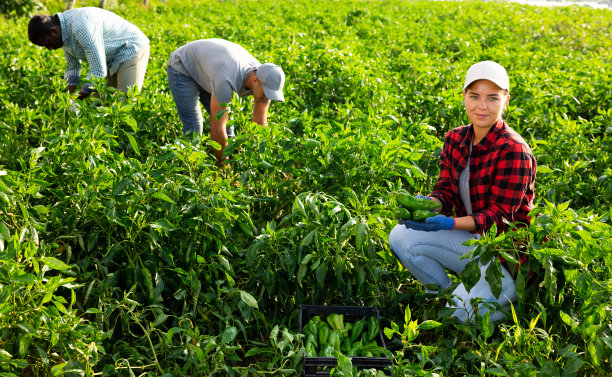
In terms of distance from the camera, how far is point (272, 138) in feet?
12.3

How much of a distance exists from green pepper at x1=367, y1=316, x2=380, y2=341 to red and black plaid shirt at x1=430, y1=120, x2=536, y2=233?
68 centimetres

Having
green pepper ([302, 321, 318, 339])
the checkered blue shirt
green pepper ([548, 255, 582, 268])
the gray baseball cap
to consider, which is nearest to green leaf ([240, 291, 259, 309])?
green pepper ([302, 321, 318, 339])

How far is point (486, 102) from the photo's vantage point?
9.45 feet

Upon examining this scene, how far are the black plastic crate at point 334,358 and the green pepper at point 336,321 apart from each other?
0.09 metres

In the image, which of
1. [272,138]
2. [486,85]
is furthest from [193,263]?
[486,85]

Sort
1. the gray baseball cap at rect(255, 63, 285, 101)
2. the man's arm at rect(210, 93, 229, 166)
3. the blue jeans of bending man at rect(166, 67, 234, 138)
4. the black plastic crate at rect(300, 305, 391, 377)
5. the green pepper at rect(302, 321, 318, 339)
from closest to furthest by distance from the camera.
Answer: the black plastic crate at rect(300, 305, 391, 377), the green pepper at rect(302, 321, 318, 339), the gray baseball cap at rect(255, 63, 285, 101), the man's arm at rect(210, 93, 229, 166), the blue jeans of bending man at rect(166, 67, 234, 138)

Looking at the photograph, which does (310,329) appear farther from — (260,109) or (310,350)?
(260,109)

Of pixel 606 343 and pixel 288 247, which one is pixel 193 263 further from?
pixel 606 343

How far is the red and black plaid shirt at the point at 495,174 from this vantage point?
2766mm

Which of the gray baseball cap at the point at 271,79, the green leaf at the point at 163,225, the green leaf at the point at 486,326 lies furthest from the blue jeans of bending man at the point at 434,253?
the gray baseball cap at the point at 271,79

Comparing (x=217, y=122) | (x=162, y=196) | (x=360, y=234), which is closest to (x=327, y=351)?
(x=360, y=234)

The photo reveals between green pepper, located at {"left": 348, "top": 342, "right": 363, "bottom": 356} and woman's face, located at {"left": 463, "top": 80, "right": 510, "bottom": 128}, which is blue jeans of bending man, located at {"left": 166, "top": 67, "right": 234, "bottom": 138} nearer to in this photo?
woman's face, located at {"left": 463, "top": 80, "right": 510, "bottom": 128}

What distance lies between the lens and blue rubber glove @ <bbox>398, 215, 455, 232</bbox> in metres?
2.79

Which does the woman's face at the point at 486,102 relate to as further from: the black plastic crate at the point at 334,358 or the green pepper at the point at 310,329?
the green pepper at the point at 310,329
